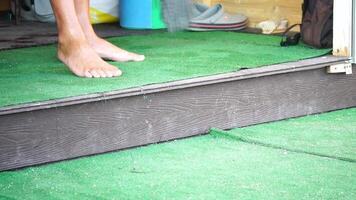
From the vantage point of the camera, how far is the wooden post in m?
3.70

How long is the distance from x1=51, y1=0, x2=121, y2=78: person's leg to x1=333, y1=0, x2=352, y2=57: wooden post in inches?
39.5

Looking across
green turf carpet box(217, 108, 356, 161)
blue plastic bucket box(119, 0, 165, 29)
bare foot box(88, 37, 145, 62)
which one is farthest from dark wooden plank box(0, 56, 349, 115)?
blue plastic bucket box(119, 0, 165, 29)

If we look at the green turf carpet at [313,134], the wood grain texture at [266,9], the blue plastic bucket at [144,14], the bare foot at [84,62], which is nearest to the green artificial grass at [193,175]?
the green turf carpet at [313,134]

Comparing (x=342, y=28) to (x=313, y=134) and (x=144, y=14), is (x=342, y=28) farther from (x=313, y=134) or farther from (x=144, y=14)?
(x=144, y=14)

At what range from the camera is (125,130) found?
10.1 feet

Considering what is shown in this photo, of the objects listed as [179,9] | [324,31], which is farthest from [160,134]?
[179,9]

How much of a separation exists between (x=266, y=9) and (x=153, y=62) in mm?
1417

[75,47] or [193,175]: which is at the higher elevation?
[75,47]

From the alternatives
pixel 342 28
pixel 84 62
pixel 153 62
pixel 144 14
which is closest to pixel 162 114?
pixel 84 62

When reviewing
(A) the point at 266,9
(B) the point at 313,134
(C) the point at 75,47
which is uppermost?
(C) the point at 75,47

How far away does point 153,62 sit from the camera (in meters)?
3.66

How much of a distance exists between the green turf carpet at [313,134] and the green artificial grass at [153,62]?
26 centimetres

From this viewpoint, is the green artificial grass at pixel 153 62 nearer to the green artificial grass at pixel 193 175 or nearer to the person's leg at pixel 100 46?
the person's leg at pixel 100 46

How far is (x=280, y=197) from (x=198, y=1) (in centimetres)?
278
